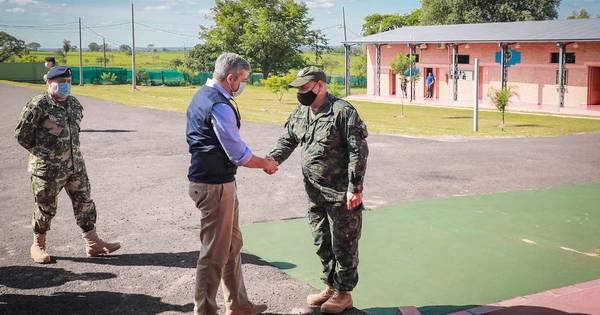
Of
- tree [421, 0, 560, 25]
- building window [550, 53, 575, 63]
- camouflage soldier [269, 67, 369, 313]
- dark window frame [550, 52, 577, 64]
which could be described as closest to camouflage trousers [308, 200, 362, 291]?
camouflage soldier [269, 67, 369, 313]

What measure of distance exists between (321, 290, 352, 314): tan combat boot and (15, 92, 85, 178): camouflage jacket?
10.3 ft

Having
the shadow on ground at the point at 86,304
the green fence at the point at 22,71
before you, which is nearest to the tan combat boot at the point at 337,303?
the shadow on ground at the point at 86,304

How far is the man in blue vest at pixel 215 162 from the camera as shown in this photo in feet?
15.1

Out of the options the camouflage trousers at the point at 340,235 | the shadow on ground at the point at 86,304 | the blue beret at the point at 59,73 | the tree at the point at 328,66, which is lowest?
the shadow on ground at the point at 86,304

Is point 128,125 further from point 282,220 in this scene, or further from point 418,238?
point 418,238

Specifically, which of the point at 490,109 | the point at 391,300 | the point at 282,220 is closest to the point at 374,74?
the point at 490,109

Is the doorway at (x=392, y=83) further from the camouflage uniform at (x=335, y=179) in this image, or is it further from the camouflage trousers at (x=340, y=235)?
the camouflage trousers at (x=340, y=235)

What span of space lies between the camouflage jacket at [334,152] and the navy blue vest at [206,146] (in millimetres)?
801

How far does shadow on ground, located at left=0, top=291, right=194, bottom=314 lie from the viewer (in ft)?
17.2

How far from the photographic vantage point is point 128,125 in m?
20.9

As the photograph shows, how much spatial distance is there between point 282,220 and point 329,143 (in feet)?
11.8

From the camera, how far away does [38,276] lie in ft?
20.0

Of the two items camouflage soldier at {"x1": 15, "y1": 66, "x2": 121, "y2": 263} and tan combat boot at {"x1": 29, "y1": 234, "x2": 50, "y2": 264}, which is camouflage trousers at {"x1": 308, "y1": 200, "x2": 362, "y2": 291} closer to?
camouflage soldier at {"x1": 15, "y1": 66, "x2": 121, "y2": 263}

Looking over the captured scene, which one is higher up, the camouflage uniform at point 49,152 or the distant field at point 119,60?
the distant field at point 119,60
